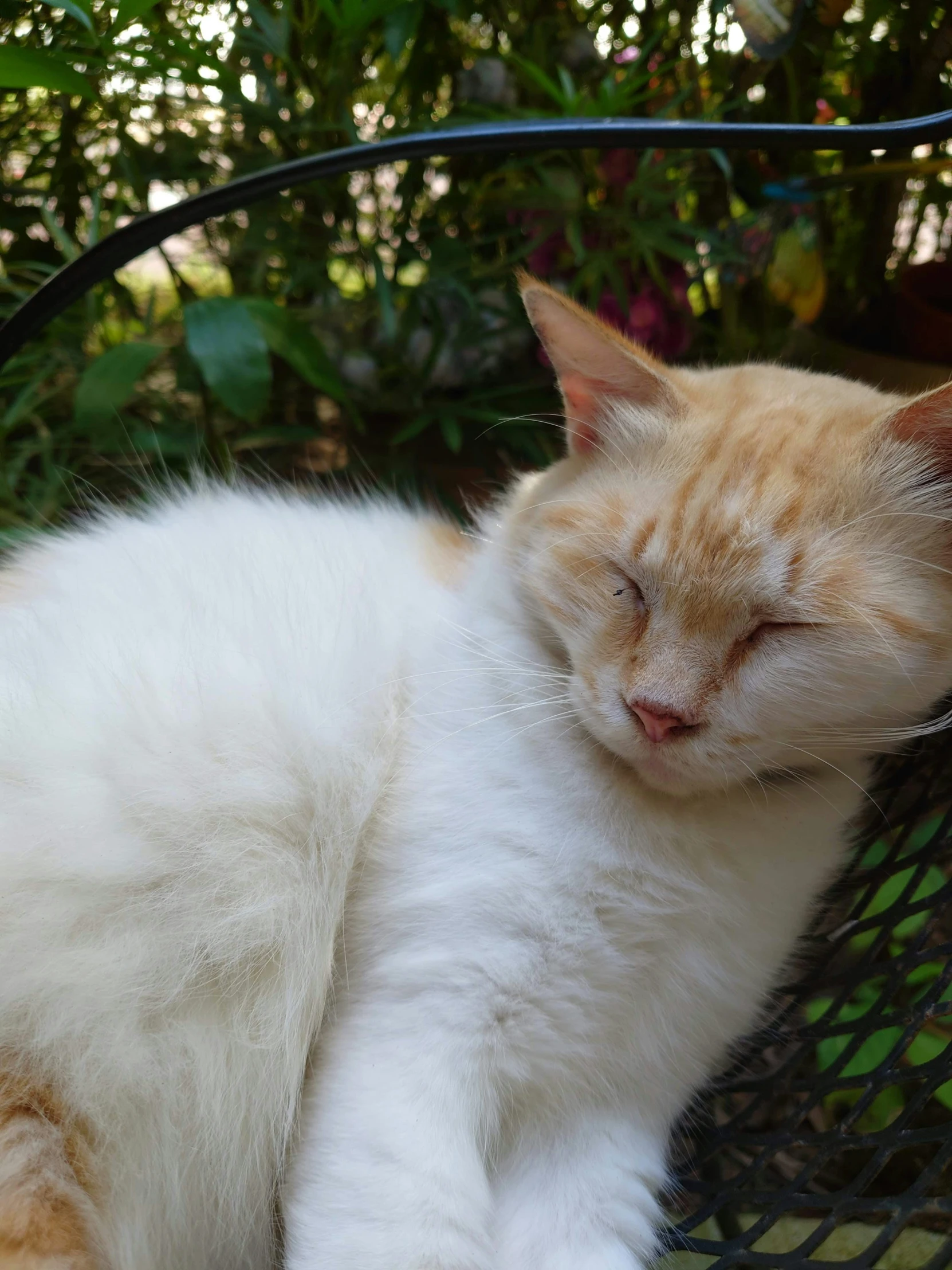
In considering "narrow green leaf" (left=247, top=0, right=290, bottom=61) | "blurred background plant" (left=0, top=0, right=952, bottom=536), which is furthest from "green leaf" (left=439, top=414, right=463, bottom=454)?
"narrow green leaf" (left=247, top=0, right=290, bottom=61)

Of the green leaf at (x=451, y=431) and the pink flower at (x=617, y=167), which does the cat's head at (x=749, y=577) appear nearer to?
the green leaf at (x=451, y=431)

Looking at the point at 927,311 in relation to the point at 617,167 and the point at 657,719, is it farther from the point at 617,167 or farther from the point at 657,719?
the point at 657,719

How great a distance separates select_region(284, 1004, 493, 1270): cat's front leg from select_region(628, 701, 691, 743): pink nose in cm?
33

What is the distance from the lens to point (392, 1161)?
31.4 inches

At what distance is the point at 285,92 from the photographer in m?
1.56

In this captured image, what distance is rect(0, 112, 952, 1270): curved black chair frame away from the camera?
82 cm

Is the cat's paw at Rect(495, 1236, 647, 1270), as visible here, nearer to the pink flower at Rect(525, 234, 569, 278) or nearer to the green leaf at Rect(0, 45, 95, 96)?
the green leaf at Rect(0, 45, 95, 96)

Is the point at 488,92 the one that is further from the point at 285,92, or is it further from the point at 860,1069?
the point at 860,1069

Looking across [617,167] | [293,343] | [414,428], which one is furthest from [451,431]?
[617,167]

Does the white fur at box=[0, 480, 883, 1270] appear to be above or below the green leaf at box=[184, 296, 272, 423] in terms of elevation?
below

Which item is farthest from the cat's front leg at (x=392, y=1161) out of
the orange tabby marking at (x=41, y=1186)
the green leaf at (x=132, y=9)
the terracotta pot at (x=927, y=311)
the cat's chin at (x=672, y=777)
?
the terracotta pot at (x=927, y=311)

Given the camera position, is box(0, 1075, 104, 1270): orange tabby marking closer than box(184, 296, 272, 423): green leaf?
Yes

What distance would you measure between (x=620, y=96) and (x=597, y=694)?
1.04 m

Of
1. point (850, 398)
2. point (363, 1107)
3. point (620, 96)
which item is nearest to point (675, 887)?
point (363, 1107)
